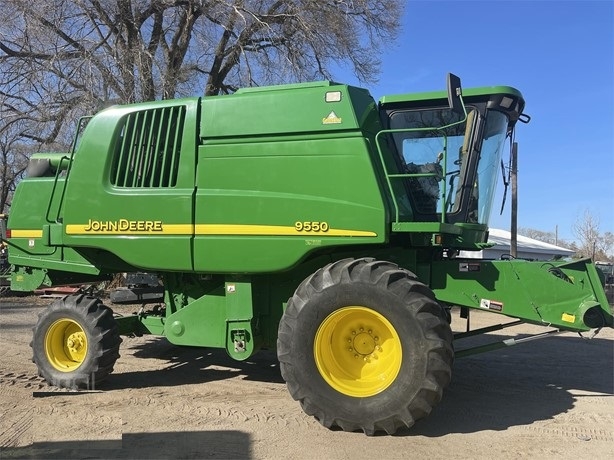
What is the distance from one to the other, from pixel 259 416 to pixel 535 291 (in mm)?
A: 2826

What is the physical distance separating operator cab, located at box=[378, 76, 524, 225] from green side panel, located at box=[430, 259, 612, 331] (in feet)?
1.98

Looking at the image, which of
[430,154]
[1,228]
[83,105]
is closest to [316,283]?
[430,154]

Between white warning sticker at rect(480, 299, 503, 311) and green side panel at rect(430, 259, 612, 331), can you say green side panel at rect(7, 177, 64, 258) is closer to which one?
green side panel at rect(430, 259, 612, 331)

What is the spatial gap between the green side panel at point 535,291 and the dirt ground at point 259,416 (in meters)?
0.95

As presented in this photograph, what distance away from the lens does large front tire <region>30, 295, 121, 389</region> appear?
19.3ft

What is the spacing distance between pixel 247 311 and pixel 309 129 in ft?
6.30

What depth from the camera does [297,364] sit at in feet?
15.6

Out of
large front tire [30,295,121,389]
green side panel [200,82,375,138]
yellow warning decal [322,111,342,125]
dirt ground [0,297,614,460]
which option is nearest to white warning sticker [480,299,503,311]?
dirt ground [0,297,614,460]

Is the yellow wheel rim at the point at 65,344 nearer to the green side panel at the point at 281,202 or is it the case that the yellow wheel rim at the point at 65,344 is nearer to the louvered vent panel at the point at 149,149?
the louvered vent panel at the point at 149,149

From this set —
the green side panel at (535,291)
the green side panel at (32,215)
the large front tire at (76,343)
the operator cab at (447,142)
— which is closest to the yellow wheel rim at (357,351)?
the green side panel at (535,291)

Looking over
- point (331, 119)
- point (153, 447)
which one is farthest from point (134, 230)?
point (331, 119)

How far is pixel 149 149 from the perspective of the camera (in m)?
5.75

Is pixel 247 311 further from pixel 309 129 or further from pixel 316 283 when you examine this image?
pixel 309 129

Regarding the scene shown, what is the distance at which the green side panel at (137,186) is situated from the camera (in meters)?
5.44
